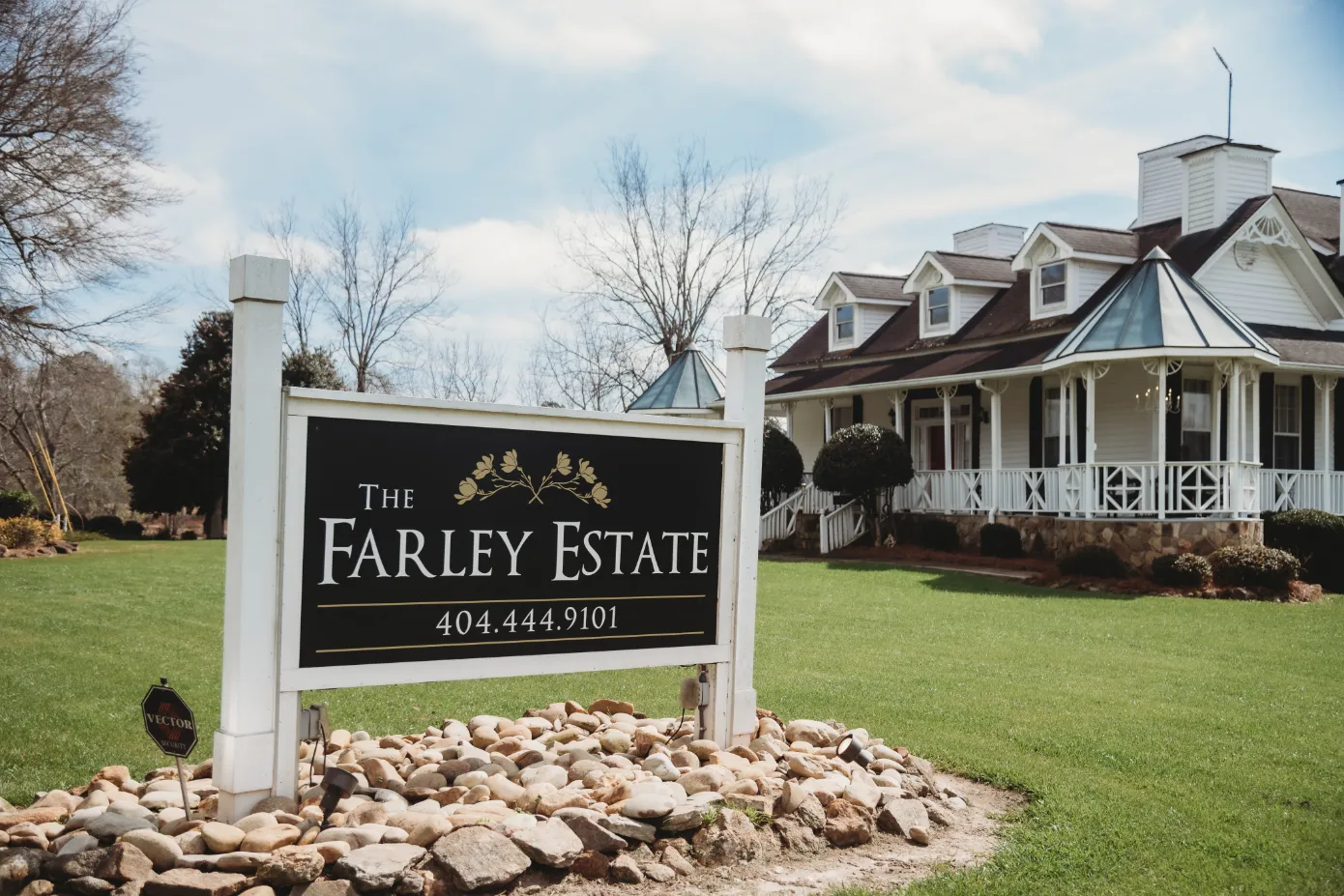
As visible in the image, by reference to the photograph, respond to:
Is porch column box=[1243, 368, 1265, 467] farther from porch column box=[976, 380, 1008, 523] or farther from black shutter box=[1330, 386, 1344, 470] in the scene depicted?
porch column box=[976, 380, 1008, 523]

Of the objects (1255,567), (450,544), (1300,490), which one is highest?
(1300,490)

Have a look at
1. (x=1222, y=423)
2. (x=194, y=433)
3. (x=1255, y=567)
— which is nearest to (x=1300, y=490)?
(x=1222, y=423)

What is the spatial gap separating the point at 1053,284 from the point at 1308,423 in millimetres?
5582

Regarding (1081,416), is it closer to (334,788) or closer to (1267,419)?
(1267,419)

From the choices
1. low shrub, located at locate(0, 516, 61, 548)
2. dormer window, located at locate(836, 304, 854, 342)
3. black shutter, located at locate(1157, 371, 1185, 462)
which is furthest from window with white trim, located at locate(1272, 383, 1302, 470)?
low shrub, located at locate(0, 516, 61, 548)

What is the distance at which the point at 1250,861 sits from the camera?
199 inches

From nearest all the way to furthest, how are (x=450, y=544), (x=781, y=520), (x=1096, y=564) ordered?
(x=450, y=544) → (x=1096, y=564) → (x=781, y=520)

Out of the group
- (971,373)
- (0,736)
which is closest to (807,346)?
(971,373)

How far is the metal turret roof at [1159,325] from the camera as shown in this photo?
755 inches

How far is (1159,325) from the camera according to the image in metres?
19.5

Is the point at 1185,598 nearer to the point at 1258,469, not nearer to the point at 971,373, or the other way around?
the point at 1258,469

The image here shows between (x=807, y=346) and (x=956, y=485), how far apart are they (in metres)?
9.94

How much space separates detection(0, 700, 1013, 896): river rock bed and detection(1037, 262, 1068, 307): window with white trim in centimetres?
1981

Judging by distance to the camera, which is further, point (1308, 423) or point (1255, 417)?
point (1308, 423)
